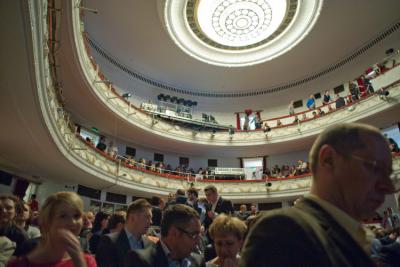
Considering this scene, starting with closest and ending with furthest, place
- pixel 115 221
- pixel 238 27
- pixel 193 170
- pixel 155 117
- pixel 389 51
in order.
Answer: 1. pixel 115 221
2. pixel 389 51
3. pixel 155 117
4. pixel 238 27
5. pixel 193 170

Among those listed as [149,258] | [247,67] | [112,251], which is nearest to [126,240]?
[112,251]

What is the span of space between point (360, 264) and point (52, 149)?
30.3 feet

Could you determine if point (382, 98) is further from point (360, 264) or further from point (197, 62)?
point (360, 264)

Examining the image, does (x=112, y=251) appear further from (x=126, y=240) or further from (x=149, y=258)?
(x=149, y=258)

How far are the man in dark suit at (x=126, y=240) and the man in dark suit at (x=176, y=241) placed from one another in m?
0.67

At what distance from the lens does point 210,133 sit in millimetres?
17453

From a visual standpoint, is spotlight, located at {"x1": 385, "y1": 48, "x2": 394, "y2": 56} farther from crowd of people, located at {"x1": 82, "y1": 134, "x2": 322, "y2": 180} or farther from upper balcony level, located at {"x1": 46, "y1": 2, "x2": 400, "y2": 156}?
crowd of people, located at {"x1": 82, "y1": 134, "x2": 322, "y2": 180}

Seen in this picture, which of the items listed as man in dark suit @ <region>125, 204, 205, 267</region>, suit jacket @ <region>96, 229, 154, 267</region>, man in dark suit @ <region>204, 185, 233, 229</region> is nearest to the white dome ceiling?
man in dark suit @ <region>204, 185, 233, 229</region>

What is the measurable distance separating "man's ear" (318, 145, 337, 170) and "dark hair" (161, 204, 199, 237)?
4.67 ft

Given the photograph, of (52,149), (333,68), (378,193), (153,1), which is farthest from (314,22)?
(378,193)

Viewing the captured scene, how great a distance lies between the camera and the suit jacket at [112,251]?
2.84 m

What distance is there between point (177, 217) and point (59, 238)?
89 centimetres

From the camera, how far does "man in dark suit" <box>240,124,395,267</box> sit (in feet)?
2.74

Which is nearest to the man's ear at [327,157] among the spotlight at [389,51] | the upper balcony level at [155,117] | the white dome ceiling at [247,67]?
the upper balcony level at [155,117]
